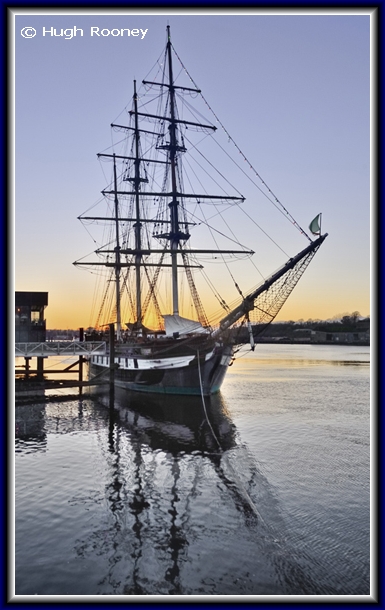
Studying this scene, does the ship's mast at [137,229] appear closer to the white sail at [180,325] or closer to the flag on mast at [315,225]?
the white sail at [180,325]

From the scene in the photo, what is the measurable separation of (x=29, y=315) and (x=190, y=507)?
37096mm

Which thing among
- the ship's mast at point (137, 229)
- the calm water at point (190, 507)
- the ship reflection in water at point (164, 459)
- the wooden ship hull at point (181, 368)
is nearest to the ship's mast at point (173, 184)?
the wooden ship hull at point (181, 368)

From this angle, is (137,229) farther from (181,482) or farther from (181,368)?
(181,482)

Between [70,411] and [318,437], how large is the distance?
50.6ft

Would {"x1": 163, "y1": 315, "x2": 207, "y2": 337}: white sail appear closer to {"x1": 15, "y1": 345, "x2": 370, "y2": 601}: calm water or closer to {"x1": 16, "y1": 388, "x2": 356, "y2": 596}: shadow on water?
{"x1": 15, "y1": 345, "x2": 370, "y2": 601}: calm water

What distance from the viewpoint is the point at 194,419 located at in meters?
26.8

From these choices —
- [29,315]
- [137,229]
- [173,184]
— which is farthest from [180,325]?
[29,315]

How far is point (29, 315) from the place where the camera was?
46.1 meters

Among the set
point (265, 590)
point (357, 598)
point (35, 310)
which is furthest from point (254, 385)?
point (357, 598)

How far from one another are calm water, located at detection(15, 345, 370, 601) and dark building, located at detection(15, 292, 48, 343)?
67.3ft

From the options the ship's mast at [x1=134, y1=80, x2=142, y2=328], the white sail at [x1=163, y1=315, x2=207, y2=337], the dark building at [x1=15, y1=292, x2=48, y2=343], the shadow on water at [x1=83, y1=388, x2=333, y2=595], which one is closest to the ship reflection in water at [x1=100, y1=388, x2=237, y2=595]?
the shadow on water at [x1=83, y1=388, x2=333, y2=595]

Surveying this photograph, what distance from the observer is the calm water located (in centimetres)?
914

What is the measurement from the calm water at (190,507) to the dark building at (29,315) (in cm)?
2050
